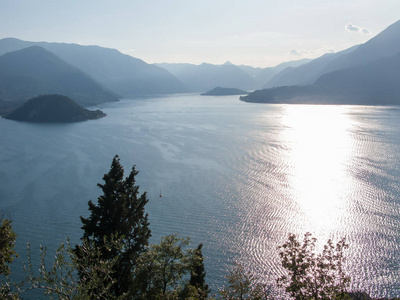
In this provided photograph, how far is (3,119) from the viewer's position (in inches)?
3361

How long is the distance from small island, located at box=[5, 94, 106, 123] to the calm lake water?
31.4 metres

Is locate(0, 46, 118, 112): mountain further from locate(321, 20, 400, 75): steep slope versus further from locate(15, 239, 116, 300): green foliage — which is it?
locate(321, 20, 400, 75): steep slope

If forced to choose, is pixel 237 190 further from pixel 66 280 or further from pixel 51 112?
pixel 51 112

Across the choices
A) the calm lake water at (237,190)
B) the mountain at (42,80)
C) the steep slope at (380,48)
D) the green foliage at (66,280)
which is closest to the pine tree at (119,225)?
the green foliage at (66,280)

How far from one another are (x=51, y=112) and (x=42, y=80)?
286ft

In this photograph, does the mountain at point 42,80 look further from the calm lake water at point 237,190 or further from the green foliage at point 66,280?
the green foliage at point 66,280

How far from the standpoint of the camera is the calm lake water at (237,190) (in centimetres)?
1895

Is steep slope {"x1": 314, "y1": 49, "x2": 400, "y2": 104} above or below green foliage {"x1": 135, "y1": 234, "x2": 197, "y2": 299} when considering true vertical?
above

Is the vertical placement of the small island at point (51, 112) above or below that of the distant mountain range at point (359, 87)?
below

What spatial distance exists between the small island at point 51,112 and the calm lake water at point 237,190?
31422 millimetres

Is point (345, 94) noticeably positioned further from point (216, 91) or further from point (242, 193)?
point (242, 193)

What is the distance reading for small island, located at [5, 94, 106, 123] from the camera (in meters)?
85.8

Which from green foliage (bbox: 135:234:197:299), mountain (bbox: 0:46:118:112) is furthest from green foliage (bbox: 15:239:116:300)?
mountain (bbox: 0:46:118:112)

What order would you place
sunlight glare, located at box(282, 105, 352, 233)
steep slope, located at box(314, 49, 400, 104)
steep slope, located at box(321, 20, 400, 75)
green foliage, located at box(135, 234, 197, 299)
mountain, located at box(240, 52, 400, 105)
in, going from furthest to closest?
steep slope, located at box(321, 20, 400, 75)
steep slope, located at box(314, 49, 400, 104)
mountain, located at box(240, 52, 400, 105)
sunlight glare, located at box(282, 105, 352, 233)
green foliage, located at box(135, 234, 197, 299)
